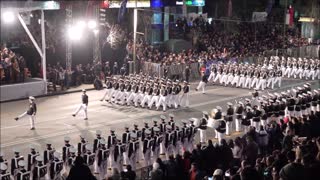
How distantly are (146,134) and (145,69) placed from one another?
2139cm

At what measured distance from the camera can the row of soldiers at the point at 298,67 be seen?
41844mm

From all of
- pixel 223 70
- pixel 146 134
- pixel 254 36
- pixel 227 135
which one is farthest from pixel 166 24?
pixel 146 134

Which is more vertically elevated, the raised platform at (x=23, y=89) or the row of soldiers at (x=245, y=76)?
the row of soldiers at (x=245, y=76)

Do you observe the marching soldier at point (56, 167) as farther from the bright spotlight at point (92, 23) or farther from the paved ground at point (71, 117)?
the bright spotlight at point (92, 23)

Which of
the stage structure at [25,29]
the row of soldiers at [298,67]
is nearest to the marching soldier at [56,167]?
the stage structure at [25,29]

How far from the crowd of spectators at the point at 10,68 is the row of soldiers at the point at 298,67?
1886 centimetres

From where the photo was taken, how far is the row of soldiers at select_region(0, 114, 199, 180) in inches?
639

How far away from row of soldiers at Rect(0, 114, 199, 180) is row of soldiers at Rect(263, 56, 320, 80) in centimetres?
2279

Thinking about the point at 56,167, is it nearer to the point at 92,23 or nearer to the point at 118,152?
the point at 118,152

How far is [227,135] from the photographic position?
24141mm

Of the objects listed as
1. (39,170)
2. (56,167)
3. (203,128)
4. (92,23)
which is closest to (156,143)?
(203,128)

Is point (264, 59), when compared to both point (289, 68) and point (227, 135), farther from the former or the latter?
point (227, 135)

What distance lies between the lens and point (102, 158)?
17844 millimetres

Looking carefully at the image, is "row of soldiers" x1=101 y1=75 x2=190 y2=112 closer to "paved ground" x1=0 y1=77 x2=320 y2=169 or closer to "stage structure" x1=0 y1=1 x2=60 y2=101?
"paved ground" x1=0 y1=77 x2=320 y2=169
